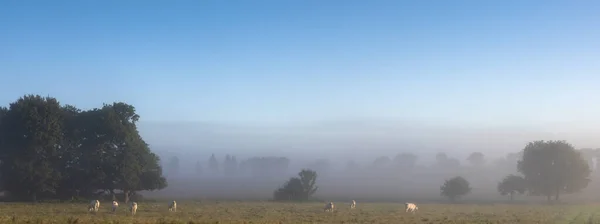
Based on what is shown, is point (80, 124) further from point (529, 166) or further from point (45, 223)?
point (529, 166)

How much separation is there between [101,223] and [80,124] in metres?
30.5

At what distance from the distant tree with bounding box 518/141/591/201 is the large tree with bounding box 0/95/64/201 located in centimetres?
6379

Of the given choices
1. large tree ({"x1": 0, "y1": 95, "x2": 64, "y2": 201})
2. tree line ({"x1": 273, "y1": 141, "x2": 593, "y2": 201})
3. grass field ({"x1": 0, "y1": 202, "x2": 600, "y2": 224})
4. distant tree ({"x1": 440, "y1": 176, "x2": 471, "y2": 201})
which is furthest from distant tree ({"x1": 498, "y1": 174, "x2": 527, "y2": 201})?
large tree ({"x1": 0, "y1": 95, "x2": 64, "y2": 201})

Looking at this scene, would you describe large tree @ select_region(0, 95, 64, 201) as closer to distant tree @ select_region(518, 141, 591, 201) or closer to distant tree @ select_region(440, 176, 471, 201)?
distant tree @ select_region(440, 176, 471, 201)

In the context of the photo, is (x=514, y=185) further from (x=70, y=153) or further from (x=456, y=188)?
(x=70, y=153)

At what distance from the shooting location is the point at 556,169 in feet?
226

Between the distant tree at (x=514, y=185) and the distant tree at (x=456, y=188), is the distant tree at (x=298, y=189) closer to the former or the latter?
the distant tree at (x=456, y=188)

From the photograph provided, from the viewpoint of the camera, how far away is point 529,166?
235ft

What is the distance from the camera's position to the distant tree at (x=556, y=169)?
225 feet

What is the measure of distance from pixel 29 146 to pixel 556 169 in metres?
67.8

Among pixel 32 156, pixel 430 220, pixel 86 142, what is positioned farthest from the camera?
pixel 86 142

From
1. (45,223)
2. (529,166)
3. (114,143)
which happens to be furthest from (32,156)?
(529,166)

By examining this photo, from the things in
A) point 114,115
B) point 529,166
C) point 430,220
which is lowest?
point 430,220

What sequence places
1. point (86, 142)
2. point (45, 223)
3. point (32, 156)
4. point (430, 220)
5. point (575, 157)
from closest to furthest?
point (45, 223) < point (430, 220) < point (32, 156) < point (86, 142) < point (575, 157)
